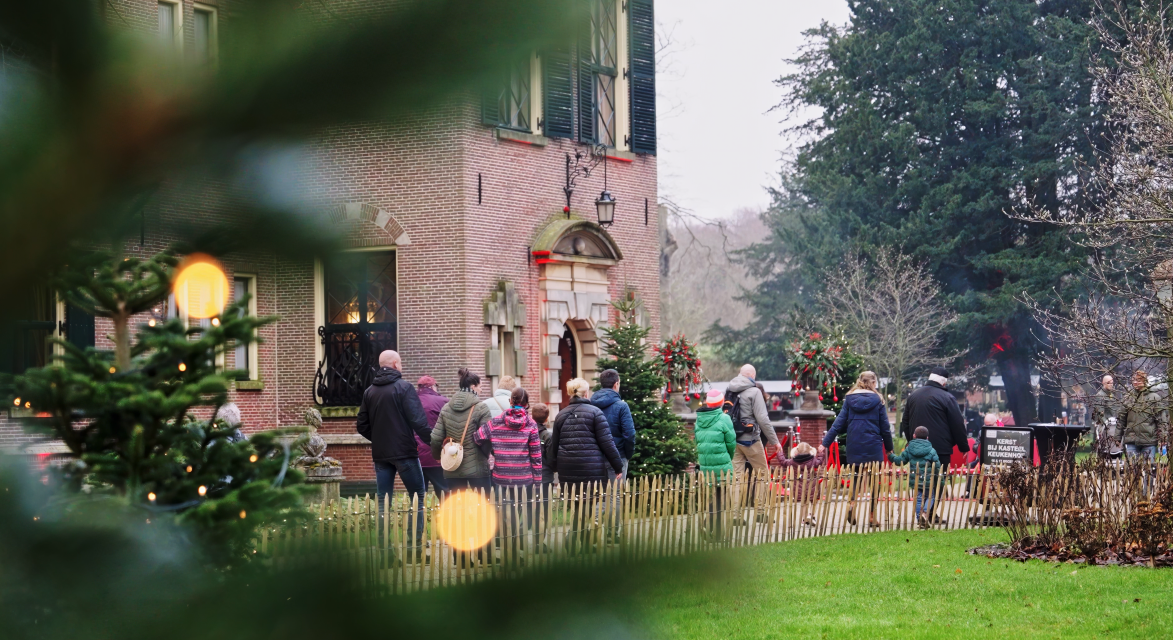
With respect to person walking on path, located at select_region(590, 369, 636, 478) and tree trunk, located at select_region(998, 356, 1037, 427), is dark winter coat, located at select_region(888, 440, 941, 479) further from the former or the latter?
tree trunk, located at select_region(998, 356, 1037, 427)

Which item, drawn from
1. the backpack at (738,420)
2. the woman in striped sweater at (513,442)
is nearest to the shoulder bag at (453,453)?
the woman in striped sweater at (513,442)

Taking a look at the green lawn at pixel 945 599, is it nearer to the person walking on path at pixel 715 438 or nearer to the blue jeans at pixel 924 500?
the person walking on path at pixel 715 438

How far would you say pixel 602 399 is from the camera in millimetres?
11945

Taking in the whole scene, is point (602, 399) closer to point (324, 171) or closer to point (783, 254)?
point (324, 171)

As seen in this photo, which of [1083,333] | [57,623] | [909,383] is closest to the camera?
[57,623]

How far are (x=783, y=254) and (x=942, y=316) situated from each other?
38.1 ft

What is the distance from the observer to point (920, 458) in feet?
45.2

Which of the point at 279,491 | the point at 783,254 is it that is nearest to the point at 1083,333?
the point at 279,491

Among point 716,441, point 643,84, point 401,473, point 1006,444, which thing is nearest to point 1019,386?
point 643,84

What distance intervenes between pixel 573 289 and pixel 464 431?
950cm

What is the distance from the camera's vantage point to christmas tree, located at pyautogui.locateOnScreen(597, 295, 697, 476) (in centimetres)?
1694

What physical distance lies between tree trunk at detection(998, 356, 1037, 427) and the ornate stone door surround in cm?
2029

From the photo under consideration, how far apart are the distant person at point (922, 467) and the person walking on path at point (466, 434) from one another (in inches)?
206

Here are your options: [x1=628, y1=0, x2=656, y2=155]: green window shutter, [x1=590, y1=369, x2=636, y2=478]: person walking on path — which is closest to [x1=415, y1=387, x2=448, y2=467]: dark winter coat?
[x1=590, y1=369, x2=636, y2=478]: person walking on path
